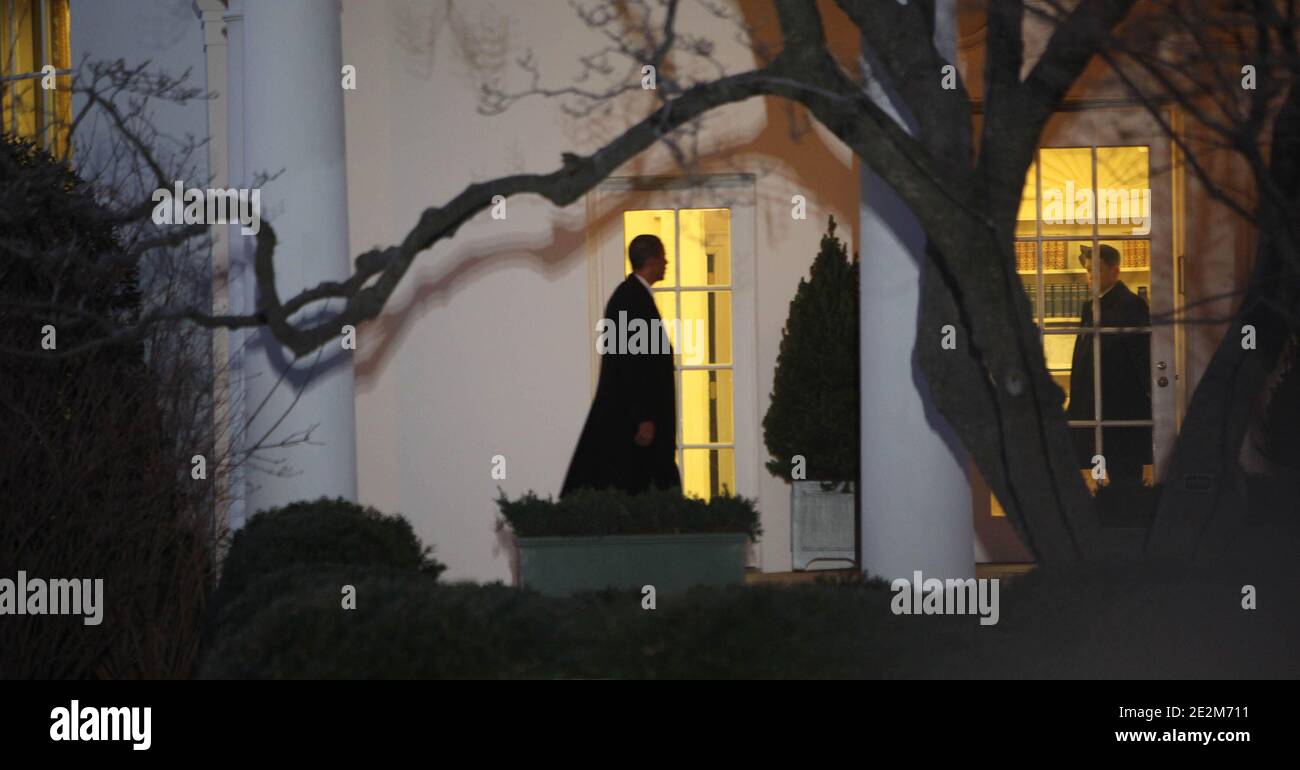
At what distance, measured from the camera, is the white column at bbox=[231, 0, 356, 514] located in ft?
A: 22.6

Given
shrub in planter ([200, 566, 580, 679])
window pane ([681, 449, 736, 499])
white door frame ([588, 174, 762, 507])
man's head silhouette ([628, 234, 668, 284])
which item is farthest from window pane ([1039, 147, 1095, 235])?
shrub in planter ([200, 566, 580, 679])

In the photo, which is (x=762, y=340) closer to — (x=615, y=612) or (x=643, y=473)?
(x=643, y=473)

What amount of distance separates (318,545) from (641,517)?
144 cm

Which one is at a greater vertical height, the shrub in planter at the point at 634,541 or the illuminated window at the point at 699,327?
the illuminated window at the point at 699,327

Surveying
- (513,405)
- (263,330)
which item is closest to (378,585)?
(263,330)

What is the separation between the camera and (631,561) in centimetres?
617

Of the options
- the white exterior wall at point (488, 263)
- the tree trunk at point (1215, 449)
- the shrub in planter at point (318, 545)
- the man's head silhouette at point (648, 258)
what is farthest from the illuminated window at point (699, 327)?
the tree trunk at point (1215, 449)

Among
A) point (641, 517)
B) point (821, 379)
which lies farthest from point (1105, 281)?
point (641, 517)

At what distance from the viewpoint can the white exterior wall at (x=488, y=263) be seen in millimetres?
9289

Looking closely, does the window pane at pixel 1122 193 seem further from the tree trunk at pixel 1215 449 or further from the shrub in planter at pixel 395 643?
the shrub in planter at pixel 395 643

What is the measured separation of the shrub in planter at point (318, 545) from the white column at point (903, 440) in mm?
2137

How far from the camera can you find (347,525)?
18.2ft

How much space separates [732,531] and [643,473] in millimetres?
1267

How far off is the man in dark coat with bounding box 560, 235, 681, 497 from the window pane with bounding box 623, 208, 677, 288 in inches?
82.0
